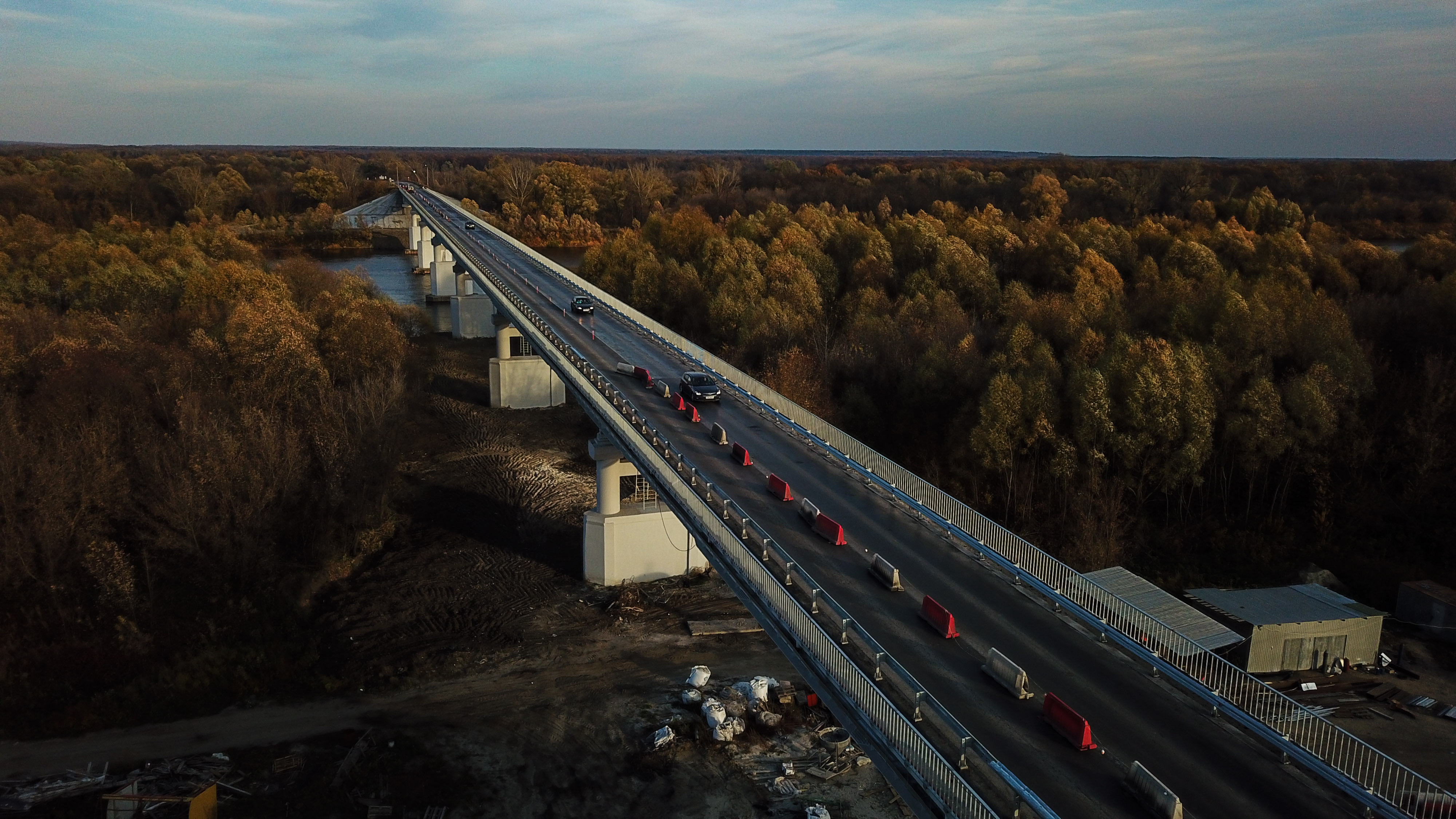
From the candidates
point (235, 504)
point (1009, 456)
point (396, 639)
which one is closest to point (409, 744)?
point (396, 639)

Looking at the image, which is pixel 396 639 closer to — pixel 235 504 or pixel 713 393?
pixel 235 504

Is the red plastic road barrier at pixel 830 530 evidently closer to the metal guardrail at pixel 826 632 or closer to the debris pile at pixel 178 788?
the metal guardrail at pixel 826 632

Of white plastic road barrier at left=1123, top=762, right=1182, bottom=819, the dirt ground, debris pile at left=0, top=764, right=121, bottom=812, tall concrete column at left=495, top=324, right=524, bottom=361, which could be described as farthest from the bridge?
tall concrete column at left=495, top=324, right=524, bottom=361

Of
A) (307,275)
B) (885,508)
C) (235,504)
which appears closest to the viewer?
(885,508)

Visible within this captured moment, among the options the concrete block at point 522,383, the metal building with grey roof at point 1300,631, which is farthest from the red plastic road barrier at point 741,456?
the concrete block at point 522,383

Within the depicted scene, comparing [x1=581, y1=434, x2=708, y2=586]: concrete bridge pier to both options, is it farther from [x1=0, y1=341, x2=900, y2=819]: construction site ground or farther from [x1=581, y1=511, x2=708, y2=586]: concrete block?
[x1=0, y1=341, x2=900, y2=819]: construction site ground
